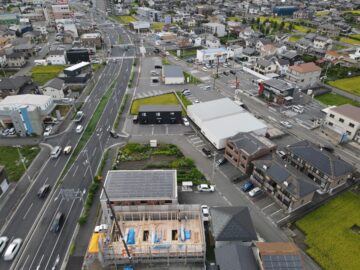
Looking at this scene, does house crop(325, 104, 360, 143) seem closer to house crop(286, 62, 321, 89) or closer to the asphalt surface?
house crop(286, 62, 321, 89)

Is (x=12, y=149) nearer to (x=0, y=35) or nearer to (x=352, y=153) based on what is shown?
(x=352, y=153)

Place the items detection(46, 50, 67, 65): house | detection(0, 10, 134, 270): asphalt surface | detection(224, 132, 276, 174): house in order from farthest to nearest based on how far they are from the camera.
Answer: detection(46, 50, 67, 65): house
detection(224, 132, 276, 174): house
detection(0, 10, 134, 270): asphalt surface

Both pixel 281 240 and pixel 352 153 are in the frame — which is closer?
pixel 281 240

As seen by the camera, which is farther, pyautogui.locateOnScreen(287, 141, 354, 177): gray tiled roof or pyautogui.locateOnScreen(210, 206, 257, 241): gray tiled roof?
pyautogui.locateOnScreen(287, 141, 354, 177): gray tiled roof

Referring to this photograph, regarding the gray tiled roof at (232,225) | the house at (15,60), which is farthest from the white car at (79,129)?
the house at (15,60)

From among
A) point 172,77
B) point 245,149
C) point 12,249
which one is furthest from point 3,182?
point 172,77

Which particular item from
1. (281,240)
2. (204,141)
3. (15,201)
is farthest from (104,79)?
(281,240)

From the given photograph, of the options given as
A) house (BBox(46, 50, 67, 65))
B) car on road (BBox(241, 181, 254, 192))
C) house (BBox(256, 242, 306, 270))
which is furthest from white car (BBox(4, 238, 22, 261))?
house (BBox(46, 50, 67, 65))

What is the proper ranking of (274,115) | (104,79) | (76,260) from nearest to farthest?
1. (76,260)
2. (274,115)
3. (104,79)
